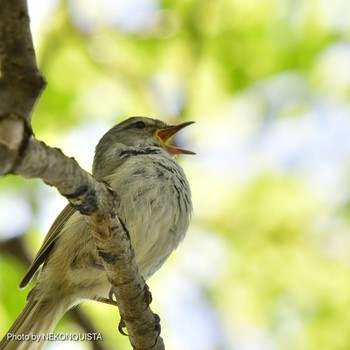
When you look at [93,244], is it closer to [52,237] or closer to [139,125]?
[52,237]

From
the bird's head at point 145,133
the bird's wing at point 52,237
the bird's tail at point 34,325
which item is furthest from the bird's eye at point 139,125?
the bird's tail at point 34,325

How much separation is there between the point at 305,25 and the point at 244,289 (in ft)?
9.04

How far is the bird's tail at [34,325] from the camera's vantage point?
204 inches

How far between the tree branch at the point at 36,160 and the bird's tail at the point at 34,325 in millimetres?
1137

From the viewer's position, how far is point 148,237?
5195 millimetres

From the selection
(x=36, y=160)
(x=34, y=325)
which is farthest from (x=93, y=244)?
(x=36, y=160)

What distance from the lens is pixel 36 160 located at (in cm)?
309

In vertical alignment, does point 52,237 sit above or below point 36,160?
above

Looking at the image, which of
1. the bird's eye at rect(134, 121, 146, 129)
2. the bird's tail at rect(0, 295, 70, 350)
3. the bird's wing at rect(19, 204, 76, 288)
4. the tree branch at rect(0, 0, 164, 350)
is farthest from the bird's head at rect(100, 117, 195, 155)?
the tree branch at rect(0, 0, 164, 350)

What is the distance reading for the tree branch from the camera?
2.85 metres

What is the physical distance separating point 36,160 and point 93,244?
2.14 m

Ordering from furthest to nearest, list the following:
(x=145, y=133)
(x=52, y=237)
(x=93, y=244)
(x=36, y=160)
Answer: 1. (x=145, y=133)
2. (x=52, y=237)
3. (x=93, y=244)
4. (x=36, y=160)

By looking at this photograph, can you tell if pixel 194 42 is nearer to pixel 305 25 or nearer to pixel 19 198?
pixel 305 25

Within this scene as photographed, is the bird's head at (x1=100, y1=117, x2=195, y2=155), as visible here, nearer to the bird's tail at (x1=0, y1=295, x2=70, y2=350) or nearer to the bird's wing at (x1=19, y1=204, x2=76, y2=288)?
the bird's wing at (x1=19, y1=204, x2=76, y2=288)
